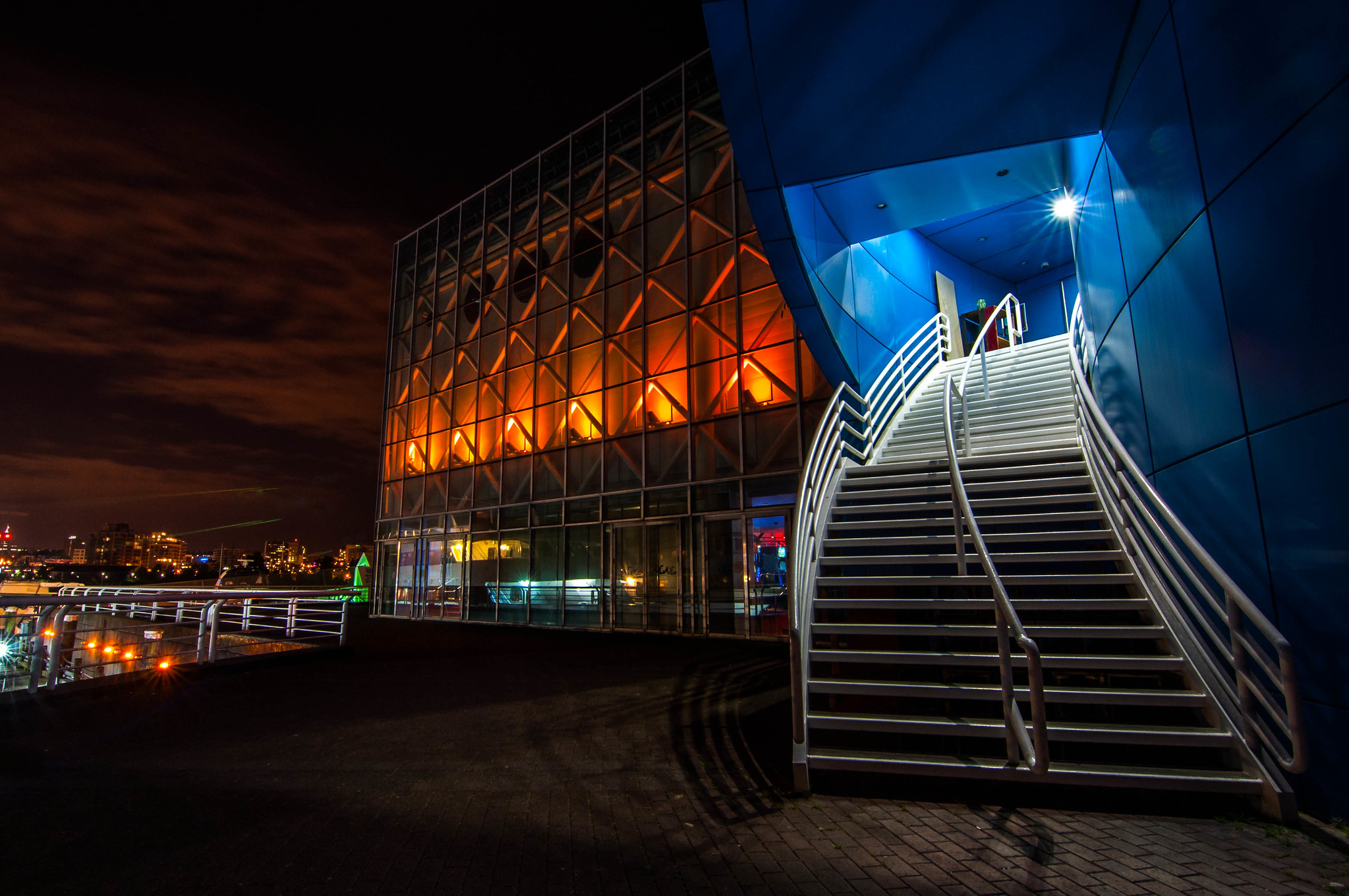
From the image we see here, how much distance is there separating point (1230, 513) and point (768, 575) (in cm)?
957

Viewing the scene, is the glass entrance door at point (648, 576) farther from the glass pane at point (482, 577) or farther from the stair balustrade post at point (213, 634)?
the stair balustrade post at point (213, 634)

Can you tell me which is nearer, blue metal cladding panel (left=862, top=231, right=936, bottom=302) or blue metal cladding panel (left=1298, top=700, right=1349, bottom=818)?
blue metal cladding panel (left=1298, top=700, right=1349, bottom=818)

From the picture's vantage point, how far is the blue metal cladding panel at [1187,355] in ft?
14.6

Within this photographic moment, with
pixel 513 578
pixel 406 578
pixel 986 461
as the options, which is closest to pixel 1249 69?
pixel 986 461

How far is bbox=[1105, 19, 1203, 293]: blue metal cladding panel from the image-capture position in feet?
15.6

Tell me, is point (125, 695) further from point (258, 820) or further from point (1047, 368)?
point (1047, 368)

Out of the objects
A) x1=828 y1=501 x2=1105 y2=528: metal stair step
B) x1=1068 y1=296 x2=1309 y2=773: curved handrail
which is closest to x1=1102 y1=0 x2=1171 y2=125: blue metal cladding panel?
x1=1068 y1=296 x2=1309 y2=773: curved handrail

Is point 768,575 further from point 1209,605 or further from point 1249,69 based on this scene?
point 1249,69

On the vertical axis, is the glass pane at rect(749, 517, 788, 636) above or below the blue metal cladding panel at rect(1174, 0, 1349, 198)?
below

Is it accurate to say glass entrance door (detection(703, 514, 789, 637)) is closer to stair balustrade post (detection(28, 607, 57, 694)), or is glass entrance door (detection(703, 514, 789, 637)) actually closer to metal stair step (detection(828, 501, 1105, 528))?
metal stair step (detection(828, 501, 1105, 528))

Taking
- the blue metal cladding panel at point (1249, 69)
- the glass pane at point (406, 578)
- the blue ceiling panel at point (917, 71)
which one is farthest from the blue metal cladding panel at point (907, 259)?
the glass pane at point (406, 578)

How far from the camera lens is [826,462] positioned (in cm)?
764

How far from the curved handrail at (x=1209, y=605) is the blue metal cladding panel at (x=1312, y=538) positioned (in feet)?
0.59

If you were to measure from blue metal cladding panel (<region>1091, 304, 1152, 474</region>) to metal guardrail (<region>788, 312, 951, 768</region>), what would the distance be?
272 centimetres
